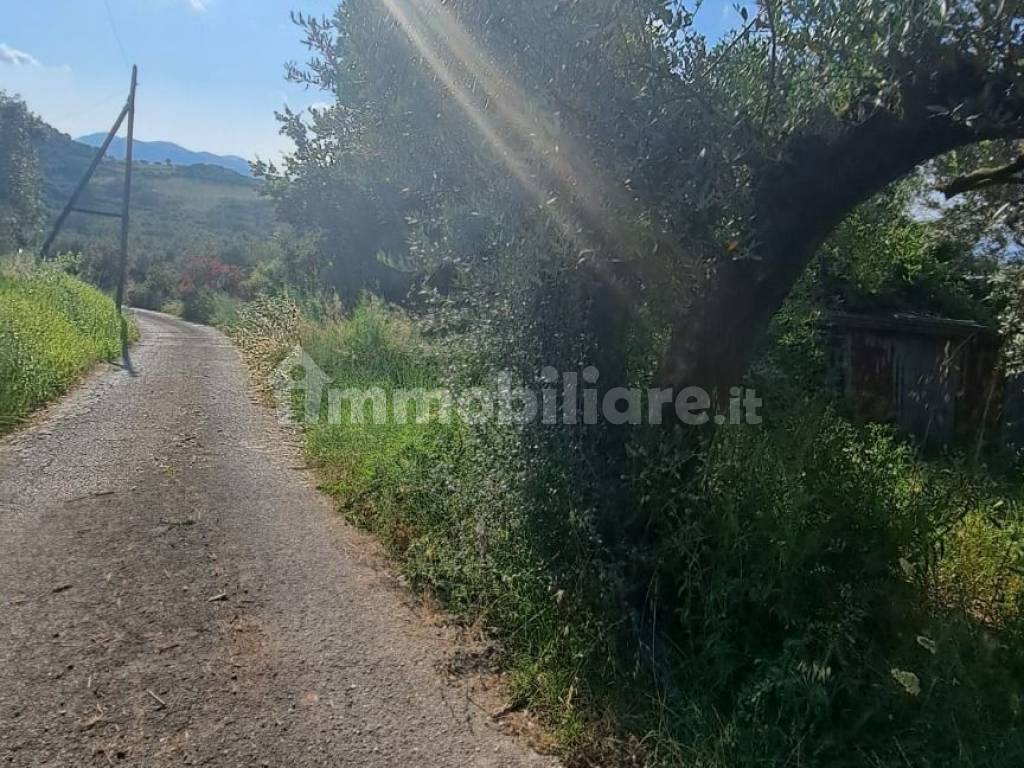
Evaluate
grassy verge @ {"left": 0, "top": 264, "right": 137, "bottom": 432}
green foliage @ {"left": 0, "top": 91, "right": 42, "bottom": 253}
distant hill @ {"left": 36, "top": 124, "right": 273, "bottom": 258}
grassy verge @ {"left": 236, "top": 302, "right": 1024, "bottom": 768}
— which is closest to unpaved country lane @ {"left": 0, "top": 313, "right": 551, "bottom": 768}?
grassy verge @ {"left": 236, "top": 302, "right": 1024, "bottom": 768}

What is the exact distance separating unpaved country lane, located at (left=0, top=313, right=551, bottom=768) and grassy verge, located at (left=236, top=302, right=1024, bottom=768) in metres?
0.45

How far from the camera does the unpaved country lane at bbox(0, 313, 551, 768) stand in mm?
2414

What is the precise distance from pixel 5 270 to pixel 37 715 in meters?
12.7

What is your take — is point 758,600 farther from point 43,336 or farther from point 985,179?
point 43,336

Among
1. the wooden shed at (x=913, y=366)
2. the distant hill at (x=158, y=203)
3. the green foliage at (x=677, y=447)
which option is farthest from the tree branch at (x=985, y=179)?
the distant hill at (x=158, y=203)

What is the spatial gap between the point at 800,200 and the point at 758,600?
1755 mm

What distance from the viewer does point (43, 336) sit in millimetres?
8938

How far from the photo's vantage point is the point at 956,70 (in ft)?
8.82

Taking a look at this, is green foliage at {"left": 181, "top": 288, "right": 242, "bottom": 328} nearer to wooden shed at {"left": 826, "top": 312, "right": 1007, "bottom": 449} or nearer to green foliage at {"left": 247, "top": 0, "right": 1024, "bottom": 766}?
wooden shed at {"left": 826, "top": 312, "right": 1007, "bottom": 449}

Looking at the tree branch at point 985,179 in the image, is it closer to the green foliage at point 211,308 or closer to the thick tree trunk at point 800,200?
the thick tree trunk at point 800,200

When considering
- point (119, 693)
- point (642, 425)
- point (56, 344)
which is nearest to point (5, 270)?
point (56, 344)

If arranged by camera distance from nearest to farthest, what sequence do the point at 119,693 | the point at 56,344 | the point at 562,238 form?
the point at 119,693 → the point at 562,238 → the point at 56,344

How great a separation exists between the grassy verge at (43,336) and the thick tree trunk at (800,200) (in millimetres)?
6308

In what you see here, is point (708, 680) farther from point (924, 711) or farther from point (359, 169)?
point (359, 169)
